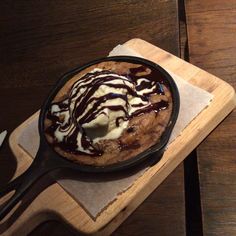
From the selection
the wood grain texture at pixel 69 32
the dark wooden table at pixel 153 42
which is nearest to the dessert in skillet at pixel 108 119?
the dark wooden table at pixel 153 42

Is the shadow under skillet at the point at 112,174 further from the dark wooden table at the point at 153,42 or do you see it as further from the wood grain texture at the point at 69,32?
the wood grain texture at the point at 69,32

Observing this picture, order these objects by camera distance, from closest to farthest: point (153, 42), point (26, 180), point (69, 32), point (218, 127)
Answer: point (26, 180), point (218, 127), point (153, 42), point (69, 32)

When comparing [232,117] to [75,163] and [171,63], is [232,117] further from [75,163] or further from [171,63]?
[75,163]

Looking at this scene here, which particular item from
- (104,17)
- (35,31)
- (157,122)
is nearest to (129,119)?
(157,122)

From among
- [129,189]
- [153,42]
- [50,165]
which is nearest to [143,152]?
[129,189]

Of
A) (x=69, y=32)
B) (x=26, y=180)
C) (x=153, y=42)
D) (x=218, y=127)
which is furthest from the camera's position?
(x=69, y=32)

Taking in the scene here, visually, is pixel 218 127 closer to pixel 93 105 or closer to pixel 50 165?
pixel 93 105

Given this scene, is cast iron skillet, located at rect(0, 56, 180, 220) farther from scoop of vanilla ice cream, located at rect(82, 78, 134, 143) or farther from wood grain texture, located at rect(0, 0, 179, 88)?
wood grain texture, located at rect(0, 0, 179, 88)
